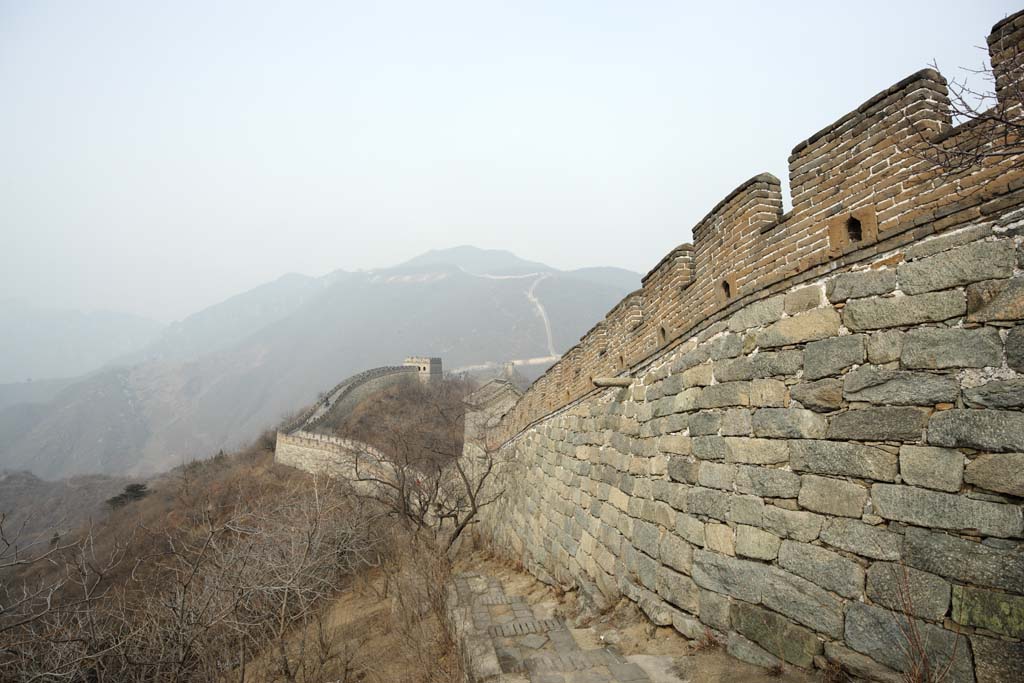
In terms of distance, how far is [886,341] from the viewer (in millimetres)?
2770

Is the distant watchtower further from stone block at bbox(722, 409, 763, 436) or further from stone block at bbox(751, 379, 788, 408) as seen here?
stone block at bbox(751, 379, 788, 408)

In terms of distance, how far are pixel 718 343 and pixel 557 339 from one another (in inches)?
2856

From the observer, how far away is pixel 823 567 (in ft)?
9.61

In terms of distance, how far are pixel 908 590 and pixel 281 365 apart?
350 ft

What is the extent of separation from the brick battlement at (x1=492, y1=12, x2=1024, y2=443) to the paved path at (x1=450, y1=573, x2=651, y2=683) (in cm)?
252

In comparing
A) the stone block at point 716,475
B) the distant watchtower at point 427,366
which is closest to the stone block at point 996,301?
the stone block at point 716,475

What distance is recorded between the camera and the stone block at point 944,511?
7.38 feet

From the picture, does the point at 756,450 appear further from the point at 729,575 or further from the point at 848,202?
the point at 848,202

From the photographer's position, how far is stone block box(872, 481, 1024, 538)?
225 cm

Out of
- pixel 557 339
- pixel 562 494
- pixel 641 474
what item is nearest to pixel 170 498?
pixel 562 494

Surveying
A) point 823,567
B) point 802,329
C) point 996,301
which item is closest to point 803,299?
point 802,329

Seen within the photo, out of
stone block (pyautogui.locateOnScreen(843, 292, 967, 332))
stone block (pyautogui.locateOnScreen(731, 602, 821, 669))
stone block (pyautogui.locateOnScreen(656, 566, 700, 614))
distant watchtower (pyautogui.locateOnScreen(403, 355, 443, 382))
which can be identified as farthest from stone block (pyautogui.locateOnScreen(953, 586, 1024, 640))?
distant watchtower (pyautogui.locateOnScreen(403, 355, 443, 382))

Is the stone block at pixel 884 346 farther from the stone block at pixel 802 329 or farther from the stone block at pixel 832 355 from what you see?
the stone block at pixel 802 329

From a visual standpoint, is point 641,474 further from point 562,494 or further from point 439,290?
point 439,290
